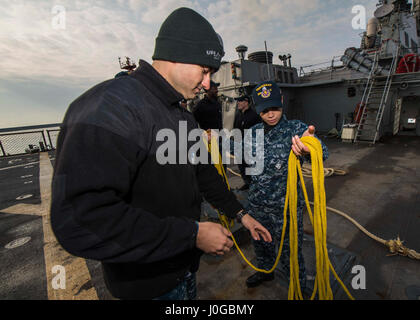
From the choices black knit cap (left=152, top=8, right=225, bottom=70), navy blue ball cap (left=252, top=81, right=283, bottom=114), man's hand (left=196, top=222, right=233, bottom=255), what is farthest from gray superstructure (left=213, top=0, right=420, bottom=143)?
man's hand (left=196, top=222, right=233, bottom=255)

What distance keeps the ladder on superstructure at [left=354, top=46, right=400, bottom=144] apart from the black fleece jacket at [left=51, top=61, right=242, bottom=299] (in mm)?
10863

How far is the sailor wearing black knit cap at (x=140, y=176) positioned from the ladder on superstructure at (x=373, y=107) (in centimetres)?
1070

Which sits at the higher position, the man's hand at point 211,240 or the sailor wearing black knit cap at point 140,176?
the sailor wearing black knit cap at point 140,176

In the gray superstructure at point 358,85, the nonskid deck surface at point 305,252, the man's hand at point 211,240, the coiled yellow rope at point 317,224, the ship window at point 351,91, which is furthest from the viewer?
the ship window at point 351,91

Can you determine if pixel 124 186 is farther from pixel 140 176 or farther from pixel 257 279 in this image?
pixel 257 279

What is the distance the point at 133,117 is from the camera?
33.1 inches

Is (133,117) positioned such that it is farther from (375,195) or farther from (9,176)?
(9,176)

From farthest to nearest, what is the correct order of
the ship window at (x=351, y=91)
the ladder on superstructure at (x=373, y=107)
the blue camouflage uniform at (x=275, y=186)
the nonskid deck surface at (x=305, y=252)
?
the ship window at (x=351, y=91)
the ladder on superstructure at (x=373, y=107)
the nonskid deck surface at (x=305, y=252)
the blue camouflage uniform at (x=275, y=186)

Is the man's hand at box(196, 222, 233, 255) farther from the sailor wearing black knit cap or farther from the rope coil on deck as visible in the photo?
the rope coil on deck

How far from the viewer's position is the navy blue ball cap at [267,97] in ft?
6.72

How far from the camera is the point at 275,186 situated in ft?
6.85

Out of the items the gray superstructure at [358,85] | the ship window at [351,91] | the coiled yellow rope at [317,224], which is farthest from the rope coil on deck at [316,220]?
the ship window at [351,91]

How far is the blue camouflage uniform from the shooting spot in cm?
200

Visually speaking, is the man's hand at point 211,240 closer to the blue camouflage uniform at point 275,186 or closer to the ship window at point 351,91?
the blue camouflage uniform at point 275,186
